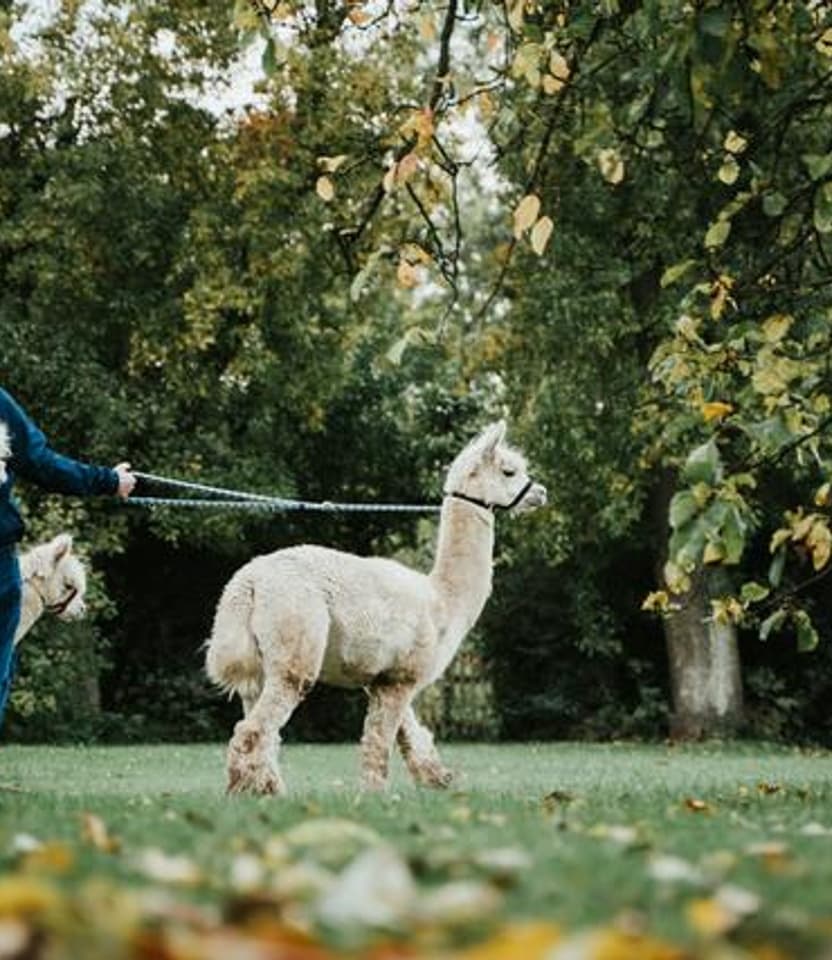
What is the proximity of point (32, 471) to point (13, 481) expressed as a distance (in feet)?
1.52

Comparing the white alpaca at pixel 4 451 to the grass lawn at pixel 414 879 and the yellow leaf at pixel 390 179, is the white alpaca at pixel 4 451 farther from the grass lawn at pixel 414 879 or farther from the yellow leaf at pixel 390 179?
the yellow leaf at pixel 390 179

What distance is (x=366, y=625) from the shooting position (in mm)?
9984

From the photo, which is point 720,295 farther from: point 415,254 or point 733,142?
point 415,254

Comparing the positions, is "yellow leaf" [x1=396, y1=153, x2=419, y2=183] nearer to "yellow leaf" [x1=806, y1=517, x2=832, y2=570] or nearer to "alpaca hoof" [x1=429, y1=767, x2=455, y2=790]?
"yellow leaf" [x1=806, y1=517, x2=832, y2=570]

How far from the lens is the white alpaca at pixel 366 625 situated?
378 inches

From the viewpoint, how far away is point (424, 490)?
91.8 feet

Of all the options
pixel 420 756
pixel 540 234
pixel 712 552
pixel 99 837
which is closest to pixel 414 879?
pixel 99 837

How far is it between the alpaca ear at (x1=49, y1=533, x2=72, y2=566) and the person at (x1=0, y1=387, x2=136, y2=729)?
594cm

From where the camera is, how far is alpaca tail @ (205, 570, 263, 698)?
9.76 meters

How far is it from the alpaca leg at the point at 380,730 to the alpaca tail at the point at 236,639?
0.76 metres

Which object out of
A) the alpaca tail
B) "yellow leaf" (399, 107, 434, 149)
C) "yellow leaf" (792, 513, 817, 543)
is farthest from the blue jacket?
"yellow leaf" (792, 513, 817, 543)

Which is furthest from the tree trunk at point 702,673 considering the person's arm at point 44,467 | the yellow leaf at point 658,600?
the person's arm at point 44,467

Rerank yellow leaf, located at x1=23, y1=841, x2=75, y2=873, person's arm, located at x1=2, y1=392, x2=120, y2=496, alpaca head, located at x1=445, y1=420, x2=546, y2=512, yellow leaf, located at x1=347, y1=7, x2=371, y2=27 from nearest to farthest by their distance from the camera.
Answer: yellow leaf, located at x1=23, y1=841, x2=75, y2=873 → yellow leaf, located at x1=347, y1=7, x2=371, y2=27 → person's arm, located at x1=2, y1=392, x2=120, y2=496 → alpaca head, located at x1=445, y1=420, x2=546, y2=512

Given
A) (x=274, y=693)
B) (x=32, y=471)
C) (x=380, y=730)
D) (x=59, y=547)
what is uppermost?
(x=59, y=547)
